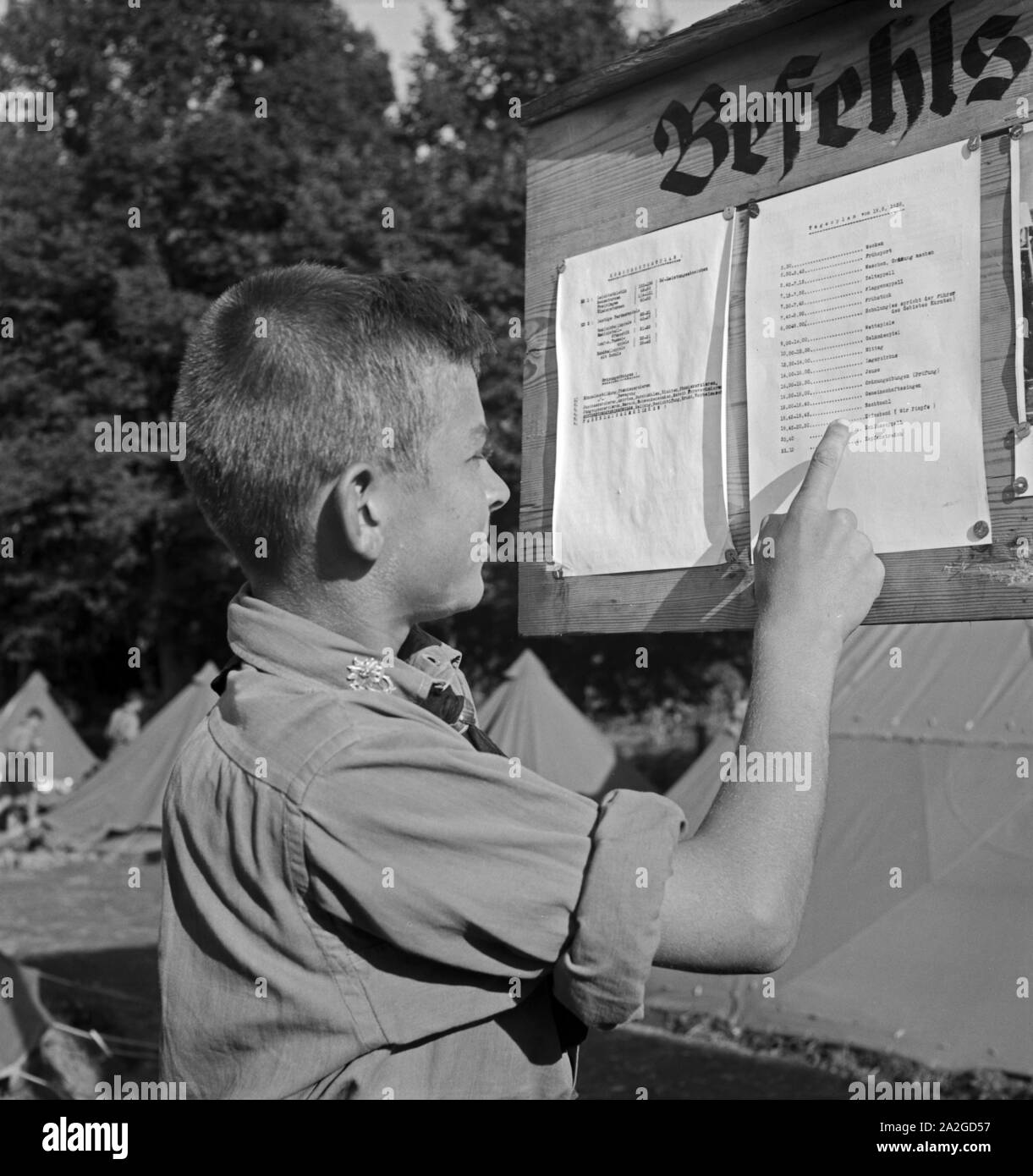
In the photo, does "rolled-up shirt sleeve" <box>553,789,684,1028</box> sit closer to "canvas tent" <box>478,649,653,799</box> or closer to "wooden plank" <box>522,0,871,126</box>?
"wooden plank" <box>522,0,871,126</box>

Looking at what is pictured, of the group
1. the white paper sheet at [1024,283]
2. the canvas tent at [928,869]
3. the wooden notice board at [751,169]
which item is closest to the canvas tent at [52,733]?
the canvas tent at [928,869]

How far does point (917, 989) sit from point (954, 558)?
549cm

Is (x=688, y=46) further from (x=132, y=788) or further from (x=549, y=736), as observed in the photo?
(x=132, y=788)

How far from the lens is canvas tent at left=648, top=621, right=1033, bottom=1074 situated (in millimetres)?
6336

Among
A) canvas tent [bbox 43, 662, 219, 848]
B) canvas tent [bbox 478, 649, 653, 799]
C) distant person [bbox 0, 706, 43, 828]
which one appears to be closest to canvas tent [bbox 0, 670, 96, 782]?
distant person [bbox 0, 706, 43, 828]

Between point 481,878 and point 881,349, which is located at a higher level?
point 881,349

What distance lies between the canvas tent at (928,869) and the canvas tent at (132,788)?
30.1 feet

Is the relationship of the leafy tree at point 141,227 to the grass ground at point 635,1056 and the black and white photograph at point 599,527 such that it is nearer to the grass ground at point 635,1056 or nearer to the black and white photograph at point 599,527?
the grass ground at point 635,1056

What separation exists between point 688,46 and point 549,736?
1077cm

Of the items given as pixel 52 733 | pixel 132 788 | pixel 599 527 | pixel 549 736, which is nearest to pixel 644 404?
pixel 599 527

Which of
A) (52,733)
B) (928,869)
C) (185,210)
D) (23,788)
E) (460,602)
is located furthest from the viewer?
(185,210)

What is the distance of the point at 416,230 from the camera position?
64.6ft

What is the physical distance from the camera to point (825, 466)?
5.78ft
